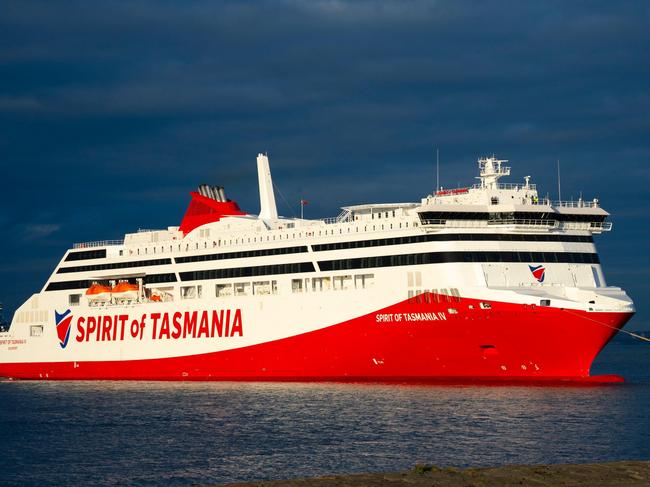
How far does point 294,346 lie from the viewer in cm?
5550

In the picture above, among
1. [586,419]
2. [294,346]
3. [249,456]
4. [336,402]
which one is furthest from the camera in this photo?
[294,346]

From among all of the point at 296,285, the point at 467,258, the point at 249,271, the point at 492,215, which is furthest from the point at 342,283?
the point at 492,215

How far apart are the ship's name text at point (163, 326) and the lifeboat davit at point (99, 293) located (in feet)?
4.20

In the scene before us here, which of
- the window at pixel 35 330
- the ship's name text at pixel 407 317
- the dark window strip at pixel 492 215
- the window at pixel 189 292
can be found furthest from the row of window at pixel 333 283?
the window at pixel 35 330

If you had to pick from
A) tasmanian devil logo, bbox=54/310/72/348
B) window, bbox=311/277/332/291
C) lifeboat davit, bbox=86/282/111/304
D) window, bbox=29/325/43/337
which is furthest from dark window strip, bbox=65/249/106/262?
window, bbox=311/277/332/291

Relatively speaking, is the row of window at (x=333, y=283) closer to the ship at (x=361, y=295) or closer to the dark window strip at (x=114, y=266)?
the ship at (x=361, y=295)

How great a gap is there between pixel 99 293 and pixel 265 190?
1344 centimetres

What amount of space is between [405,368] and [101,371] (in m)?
25.5

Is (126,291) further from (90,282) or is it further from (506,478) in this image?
(506,478)

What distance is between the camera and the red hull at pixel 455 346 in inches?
1854

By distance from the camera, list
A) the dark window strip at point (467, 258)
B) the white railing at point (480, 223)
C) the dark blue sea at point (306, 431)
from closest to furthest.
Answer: the dark blue sea at point (306, 431)
the dark window strip at point (467, 258)
the white railing at point (480, 223)


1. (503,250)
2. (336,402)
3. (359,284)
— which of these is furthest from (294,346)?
(503,250)

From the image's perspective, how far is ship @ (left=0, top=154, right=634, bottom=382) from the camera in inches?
1889

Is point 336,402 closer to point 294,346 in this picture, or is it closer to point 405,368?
point 405,368
